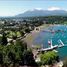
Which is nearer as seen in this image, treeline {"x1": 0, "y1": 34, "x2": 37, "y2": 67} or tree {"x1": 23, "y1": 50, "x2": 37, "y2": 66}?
treeline {"x1": 0, "y1": 34, "x2": 37, "y2": 67}

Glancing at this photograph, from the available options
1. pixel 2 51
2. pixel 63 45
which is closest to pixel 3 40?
pixel 63 45

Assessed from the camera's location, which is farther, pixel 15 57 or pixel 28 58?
pixel 28 58

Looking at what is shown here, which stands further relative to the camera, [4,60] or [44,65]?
[44,65]

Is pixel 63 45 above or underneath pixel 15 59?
underneath

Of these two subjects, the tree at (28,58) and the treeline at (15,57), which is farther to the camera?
the tree at (28,58)

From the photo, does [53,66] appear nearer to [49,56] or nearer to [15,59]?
[49,56]

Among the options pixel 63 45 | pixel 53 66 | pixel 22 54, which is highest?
pixel 22 54

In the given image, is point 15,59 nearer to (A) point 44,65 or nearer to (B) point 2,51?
(B) point 2,51

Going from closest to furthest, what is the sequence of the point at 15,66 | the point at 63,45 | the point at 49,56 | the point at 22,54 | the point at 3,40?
the point at 15,66, the point at 22,54, the point at 49,56, the point at 3,40, the point at 63,45

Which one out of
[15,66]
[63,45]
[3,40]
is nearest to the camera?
[15,66]

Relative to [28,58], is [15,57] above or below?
above
